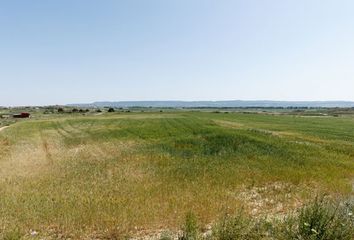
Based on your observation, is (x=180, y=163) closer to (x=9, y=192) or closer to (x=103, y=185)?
(x=103, y=185)

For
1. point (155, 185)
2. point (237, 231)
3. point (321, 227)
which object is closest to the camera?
point (321, 227)

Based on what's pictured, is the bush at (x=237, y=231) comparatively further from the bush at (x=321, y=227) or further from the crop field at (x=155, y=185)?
the crop field at (x=155, y=185)

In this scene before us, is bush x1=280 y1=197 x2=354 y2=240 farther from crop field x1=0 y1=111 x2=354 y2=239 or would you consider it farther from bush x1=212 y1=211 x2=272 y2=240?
crop field x1=0 y1=111 x2=354 y2=239

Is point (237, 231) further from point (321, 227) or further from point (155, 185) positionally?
point (155, 185)

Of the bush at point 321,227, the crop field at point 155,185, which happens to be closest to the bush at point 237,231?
the bush at point 321,227

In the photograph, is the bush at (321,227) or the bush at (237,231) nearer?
the bush at (321,227)

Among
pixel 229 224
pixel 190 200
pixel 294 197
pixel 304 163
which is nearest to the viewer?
pixel 229 224

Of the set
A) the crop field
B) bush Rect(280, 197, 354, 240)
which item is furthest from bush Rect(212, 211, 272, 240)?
the crop field

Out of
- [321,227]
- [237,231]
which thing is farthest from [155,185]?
[321,227]

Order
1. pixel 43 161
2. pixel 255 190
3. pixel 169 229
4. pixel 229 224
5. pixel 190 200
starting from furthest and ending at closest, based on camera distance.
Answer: pixel 43 161 → pixel 255 190 → pixel 190 200 → pixel 169 229 → pixel 229 224

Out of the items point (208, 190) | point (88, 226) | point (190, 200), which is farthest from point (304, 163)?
point (88, 226)

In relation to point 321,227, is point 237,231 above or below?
below

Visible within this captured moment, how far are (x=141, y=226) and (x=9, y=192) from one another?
23.8 ft

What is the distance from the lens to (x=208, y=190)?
14406mm
